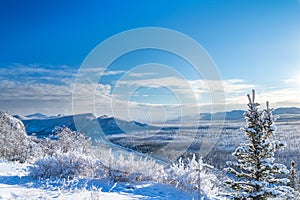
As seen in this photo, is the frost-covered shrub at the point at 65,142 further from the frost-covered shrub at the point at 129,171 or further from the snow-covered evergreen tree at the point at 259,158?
the snow-covered evergreen tree at the point at 259,158

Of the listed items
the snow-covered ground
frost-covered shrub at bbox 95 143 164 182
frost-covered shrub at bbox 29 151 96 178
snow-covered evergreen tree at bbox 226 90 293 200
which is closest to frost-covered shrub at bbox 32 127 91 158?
frost-covered shrub at bbox 29 151 96 178

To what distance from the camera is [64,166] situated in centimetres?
1052

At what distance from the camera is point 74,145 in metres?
23.2

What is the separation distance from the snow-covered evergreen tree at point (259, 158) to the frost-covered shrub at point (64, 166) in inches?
191

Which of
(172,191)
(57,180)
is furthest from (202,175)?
(57,180)

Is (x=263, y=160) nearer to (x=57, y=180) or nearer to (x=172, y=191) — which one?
(x=172, y=191)

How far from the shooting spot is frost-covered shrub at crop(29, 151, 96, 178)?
1014 cm

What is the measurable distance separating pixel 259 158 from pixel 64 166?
632 centimetres

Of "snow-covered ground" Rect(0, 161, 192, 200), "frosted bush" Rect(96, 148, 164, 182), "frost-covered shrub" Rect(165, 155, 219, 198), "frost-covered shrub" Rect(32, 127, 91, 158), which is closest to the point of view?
"snow-covered ground" Rect(0, 161, 192, 200)

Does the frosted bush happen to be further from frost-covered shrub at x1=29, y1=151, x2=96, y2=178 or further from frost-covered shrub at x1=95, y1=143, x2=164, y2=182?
frost-covered shrub at x1=29, y1=151, x2=96, y2=178

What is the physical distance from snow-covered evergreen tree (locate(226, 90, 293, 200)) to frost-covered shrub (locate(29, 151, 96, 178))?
4.86 meters

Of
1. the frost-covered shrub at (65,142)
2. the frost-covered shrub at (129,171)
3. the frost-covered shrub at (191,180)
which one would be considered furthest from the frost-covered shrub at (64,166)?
the frost-covered shrub at (65,142)

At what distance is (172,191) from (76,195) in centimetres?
347

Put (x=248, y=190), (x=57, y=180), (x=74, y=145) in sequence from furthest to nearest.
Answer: (x=74, y=145) → (x=57, y=180) → (x=248, y=190)
